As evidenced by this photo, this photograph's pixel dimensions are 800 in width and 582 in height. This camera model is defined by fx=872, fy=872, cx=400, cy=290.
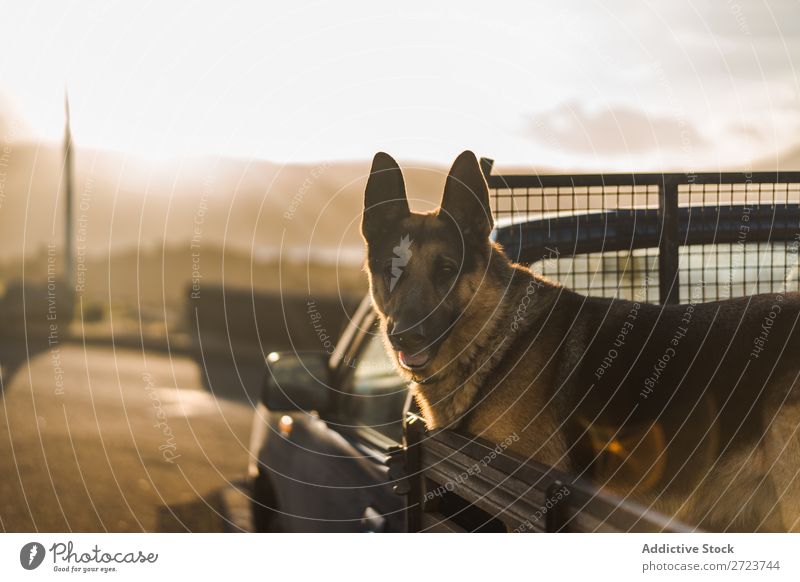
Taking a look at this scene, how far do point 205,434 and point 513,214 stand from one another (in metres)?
9.69

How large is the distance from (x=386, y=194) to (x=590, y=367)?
1.33m

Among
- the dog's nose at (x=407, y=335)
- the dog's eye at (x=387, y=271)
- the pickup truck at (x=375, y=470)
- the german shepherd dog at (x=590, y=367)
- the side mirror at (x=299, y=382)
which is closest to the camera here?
the pickup truck at (x=375, y=470)

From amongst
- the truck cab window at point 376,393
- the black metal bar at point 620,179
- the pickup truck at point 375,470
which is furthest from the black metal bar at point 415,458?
the black metal bar at point 620,179

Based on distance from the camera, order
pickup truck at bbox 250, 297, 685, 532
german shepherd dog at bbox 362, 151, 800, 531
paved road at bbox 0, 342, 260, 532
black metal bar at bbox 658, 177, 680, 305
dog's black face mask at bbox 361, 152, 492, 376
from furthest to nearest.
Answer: paved road at bbox 0, 342, 260, 532
black metal bar at bbox 658, 177, 680, 305
dog's black face mask at bbox 361, 152, 492, 376
german shepherd dog at bbox 362, 151, 800, 531
pickup truck at bbox 250, 297, 685, 532

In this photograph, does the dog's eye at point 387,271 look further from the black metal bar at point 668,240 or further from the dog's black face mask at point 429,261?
the black metal bar at point 668,240

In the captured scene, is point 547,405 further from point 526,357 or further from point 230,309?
point 230,309

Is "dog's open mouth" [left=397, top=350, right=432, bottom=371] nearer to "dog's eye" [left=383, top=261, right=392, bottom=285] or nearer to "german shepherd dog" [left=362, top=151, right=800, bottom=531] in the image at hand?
"german shepherd dog" [left=362, top=151, right=800, bottom=531]

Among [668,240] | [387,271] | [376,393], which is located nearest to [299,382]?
[376,393]

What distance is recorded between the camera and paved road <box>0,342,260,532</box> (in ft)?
27.3

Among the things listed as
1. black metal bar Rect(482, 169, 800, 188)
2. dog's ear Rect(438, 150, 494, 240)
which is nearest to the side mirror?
dog's ear Rect(438, 150, 494, 240)

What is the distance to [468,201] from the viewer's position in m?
4.04

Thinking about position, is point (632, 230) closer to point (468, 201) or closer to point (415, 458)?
point (468, 201)

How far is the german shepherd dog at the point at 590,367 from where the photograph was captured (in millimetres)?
2943

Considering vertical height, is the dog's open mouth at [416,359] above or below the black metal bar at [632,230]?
below
